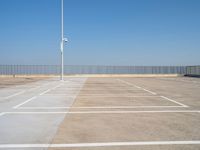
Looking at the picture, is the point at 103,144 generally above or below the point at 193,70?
below

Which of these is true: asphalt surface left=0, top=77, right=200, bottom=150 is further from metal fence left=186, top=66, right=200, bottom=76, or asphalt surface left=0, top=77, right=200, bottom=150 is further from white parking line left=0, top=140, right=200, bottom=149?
metal fence left=186, top=66, right=200, bottom=76

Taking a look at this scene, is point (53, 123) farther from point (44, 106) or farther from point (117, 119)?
point (44, 106)

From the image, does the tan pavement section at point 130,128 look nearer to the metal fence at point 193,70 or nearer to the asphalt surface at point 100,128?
the asphalt surface at point 100,128

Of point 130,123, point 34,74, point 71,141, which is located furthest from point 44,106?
point 34,74

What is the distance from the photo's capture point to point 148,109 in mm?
11219

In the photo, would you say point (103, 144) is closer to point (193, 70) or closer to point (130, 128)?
point (130, 128)

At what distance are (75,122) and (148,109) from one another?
3766 mm

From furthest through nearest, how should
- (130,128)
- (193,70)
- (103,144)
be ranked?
(193,70) < (130,128) < (103,144)

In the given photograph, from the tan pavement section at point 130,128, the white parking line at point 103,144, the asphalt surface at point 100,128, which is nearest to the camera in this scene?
the white parking line at point 103,144

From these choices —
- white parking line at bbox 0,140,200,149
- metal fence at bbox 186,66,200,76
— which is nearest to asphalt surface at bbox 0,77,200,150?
white parking line at bbox 0,140,200,149

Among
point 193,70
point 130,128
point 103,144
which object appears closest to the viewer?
point 103,144

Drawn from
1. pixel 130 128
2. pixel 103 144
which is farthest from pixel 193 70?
pixel 103 144

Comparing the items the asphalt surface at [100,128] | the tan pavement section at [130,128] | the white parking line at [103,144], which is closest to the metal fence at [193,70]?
the asphalt surface at [100,128]

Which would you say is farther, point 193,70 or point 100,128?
point 193,70
